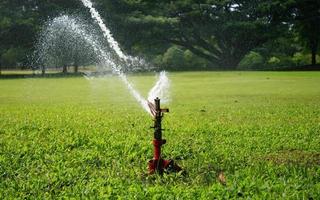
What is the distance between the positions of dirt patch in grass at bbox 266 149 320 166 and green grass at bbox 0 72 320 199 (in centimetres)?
1

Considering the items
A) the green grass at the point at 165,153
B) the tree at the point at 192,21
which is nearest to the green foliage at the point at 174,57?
the tree at the point at 192,21

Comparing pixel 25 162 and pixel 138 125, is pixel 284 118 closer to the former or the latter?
pixel 138 125

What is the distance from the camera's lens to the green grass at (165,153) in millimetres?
5535

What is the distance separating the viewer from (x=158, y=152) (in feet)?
19.5

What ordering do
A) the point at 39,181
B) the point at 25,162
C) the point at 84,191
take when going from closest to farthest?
the point at 84,191 < the point at 39,181 < the point at 25,162

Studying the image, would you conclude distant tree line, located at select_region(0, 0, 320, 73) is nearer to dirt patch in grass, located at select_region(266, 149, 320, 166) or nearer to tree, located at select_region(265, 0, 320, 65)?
tree, located at select_region(265, 0, 320, 65)

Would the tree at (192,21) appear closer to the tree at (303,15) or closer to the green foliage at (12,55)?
the tree at (303,15)

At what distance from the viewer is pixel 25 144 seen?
27.4ft

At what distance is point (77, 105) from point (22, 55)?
42.7 m

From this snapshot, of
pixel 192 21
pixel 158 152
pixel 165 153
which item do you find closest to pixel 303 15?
pixel 192 21

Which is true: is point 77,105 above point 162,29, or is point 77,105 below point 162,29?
below

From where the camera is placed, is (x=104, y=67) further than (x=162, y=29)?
Yes

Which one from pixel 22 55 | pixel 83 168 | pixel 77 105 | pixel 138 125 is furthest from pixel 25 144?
pixel 22 55

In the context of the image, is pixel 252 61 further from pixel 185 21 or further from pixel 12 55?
pixel 12 55
